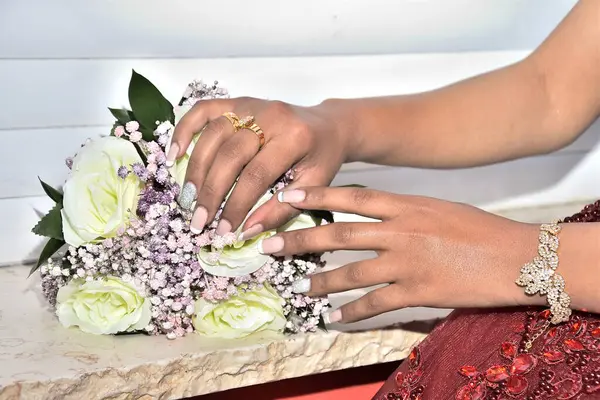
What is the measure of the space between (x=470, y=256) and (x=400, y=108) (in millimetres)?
372

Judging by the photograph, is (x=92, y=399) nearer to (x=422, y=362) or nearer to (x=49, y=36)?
(x=422, y=362)

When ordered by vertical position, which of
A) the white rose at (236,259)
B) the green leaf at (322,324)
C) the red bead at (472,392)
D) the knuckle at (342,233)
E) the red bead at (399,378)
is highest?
the knuckle at (342,233)

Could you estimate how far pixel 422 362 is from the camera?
1.16 m

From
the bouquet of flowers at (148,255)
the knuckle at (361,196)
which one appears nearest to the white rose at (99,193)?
the bouquet of flowers at (148,255)

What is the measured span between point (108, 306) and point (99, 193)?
0.17 meters

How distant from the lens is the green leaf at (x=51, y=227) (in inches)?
47.3

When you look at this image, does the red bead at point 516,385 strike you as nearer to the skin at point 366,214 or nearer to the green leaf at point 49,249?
the skin at point 366,214

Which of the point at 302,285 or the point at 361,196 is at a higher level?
the point at 361,196

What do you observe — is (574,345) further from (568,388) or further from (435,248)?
(435,248)

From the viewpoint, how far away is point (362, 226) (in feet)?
3.64

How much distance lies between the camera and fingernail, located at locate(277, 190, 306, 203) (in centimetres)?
115

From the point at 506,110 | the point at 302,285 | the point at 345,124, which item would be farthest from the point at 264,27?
the point at 302,285

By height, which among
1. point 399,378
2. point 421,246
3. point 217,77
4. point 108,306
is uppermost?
point 217,77

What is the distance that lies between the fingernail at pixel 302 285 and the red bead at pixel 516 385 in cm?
32
